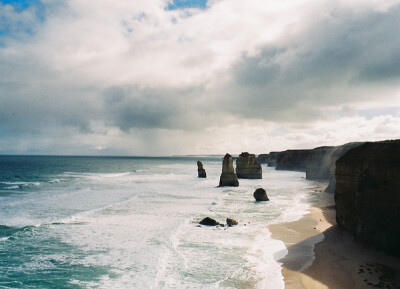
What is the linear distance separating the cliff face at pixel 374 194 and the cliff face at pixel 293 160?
269 feet

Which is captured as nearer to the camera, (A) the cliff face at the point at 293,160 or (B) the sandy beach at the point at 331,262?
(B) the sandy beach at the point at 331,262

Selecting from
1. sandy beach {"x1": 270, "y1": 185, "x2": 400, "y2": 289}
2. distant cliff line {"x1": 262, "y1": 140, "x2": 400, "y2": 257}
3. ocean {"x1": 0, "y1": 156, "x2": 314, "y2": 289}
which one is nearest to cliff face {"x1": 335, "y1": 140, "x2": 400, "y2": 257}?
distant cliff line {"x1": 262, "y1": 140, "x2": 400, "y2": 257}

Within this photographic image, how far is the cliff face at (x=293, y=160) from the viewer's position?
328ft

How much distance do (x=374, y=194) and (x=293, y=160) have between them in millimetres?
92041

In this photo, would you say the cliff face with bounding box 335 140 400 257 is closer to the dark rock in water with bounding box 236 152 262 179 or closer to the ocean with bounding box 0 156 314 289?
the ocean with bounding box 0 156 314 289

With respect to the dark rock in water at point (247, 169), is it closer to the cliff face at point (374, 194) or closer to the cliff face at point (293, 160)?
the cliff face at point (293, 160)

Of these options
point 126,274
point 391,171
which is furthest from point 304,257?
point 126,274

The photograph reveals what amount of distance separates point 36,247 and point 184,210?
14242 millimetres

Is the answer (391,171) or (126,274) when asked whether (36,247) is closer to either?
(126,274)

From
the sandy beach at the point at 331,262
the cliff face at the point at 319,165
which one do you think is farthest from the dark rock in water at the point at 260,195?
the cliff face at the point at 319,165

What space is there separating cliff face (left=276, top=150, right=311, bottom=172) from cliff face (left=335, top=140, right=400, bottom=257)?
269ft

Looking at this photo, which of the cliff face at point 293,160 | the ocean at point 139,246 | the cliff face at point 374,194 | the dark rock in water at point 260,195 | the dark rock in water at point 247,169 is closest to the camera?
the ocean at point 139,246

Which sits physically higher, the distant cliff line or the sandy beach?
the distant cliff line

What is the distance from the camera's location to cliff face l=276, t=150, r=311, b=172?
100062 mm
